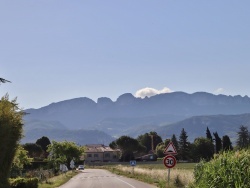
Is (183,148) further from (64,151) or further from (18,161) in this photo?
(18,161)

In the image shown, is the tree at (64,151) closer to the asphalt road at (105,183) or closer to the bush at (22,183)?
the asphalt road at (105,183)

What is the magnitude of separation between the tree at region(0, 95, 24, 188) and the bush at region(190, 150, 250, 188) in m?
8.19

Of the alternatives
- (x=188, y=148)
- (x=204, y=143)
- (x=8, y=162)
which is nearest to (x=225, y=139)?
(x=204, y=143)

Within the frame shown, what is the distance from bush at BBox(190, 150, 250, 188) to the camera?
11.2 meters

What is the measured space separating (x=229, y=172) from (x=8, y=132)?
9.54 meters

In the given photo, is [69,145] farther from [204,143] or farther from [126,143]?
[126,143]

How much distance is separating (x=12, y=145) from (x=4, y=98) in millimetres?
2089

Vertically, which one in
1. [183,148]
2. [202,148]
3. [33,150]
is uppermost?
[183,148]

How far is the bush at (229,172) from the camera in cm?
1119

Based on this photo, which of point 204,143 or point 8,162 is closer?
point 8,162

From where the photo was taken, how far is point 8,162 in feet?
64.8

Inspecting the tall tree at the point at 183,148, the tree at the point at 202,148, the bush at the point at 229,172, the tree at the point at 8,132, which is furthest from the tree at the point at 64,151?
the bush at the point at 229,172

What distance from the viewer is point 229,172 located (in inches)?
474

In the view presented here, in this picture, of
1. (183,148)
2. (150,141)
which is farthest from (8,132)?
(150,141)
